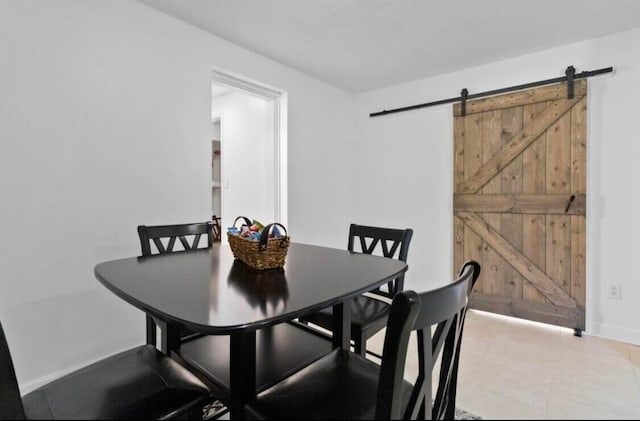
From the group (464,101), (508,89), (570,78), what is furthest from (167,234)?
(570,78)

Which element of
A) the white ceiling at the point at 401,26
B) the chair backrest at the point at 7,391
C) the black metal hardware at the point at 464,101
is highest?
the white ceiling at the point at 401,26

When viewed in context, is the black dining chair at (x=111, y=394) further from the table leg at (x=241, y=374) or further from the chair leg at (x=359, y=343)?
the chair leg at (x=359, y=343)

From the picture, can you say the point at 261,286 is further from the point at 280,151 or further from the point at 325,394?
the point at 280,151

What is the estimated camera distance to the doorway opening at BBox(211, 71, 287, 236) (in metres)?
3.20

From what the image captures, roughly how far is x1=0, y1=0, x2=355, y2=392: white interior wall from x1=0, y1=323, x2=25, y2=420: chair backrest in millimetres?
1079

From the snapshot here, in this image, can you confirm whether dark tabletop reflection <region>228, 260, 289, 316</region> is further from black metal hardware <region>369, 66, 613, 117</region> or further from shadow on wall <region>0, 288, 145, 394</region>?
black metal hardware <region>369, 66, 613, 117</region>

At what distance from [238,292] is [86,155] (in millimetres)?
1503

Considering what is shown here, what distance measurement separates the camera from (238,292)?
1.08m

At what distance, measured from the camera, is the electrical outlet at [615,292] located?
254 cm

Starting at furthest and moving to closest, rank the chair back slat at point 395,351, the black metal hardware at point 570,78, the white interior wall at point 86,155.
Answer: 1. the black metal hardware at point 570,78
2. the white interior wall at point 86,155
3. the chair back slat at point 395,351

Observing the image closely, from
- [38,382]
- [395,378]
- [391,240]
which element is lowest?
[38,382]

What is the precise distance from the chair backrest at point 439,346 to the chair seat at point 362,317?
71 cm

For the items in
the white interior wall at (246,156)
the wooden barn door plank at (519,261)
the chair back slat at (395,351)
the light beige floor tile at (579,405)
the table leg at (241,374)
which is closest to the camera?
the light beige floor tile at (579,405)

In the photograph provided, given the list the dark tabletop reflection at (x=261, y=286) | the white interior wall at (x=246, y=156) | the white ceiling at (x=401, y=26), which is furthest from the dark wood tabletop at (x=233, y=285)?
the white interior wall at (x=246, y=156)
